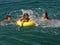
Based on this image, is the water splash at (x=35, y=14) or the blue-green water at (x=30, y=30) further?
the water splash at (x=35, y=14)

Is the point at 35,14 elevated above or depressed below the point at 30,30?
above

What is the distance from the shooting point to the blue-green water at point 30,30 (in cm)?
1728

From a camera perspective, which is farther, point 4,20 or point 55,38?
point 4,20

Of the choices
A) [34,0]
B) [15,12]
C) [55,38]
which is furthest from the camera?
[34,0]

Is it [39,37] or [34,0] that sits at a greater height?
[34,0]

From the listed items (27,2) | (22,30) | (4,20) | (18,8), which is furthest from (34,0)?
(22,30)

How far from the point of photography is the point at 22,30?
61.4ft

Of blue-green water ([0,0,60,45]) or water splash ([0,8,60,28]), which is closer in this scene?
blue-green water ([0,0,60,45])

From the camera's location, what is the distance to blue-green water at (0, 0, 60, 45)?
17281 millimetres

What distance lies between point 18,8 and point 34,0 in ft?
10.4

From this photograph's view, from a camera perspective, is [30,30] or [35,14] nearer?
[30,30]

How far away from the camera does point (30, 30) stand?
61.2ft

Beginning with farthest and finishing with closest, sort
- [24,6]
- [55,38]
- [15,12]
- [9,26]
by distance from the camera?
[24,6]
[15,12]
[9,26]
[55,38]

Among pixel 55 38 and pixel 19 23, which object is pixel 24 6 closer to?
pixel 19 23
